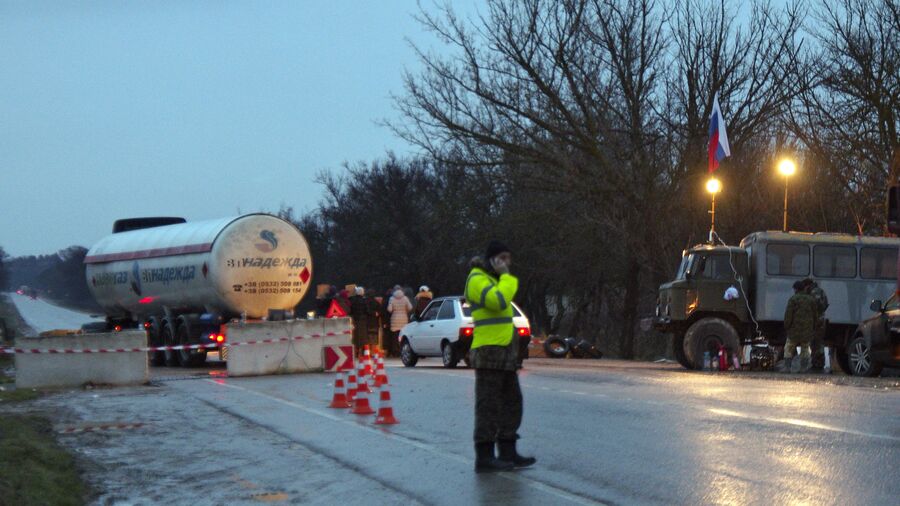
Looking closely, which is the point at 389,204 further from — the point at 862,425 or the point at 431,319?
the point at 862,425

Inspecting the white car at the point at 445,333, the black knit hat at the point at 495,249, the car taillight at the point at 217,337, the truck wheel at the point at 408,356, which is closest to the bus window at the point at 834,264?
the white car at the point at 445,333

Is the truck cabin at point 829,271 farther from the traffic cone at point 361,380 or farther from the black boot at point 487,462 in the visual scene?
the black boot at point 487,462

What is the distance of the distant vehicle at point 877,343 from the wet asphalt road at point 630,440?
65 cm

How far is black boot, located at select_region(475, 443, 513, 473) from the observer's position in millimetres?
9891

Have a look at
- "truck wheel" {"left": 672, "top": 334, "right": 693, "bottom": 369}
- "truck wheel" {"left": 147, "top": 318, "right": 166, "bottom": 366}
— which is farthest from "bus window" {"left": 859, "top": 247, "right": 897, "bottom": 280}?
"truck wheel" {"left": 147, "top": 318, "right": 166, "bottom": 366}

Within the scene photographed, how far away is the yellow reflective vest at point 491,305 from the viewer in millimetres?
9922

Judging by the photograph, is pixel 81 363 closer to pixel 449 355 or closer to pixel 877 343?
pixel 449 355

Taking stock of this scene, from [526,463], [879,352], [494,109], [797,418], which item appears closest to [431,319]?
[879,352]

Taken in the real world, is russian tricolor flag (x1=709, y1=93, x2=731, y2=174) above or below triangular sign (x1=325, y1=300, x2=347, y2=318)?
above

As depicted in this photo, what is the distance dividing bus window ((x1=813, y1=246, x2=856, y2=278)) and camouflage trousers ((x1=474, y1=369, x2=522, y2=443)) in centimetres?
1780

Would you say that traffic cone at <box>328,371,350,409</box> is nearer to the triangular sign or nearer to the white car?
the white car

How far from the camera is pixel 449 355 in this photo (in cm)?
2550

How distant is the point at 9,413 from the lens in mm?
16203

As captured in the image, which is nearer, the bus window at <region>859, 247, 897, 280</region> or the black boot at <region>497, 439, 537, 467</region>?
the black boot at <region>497, 439, 537, 467</region>
